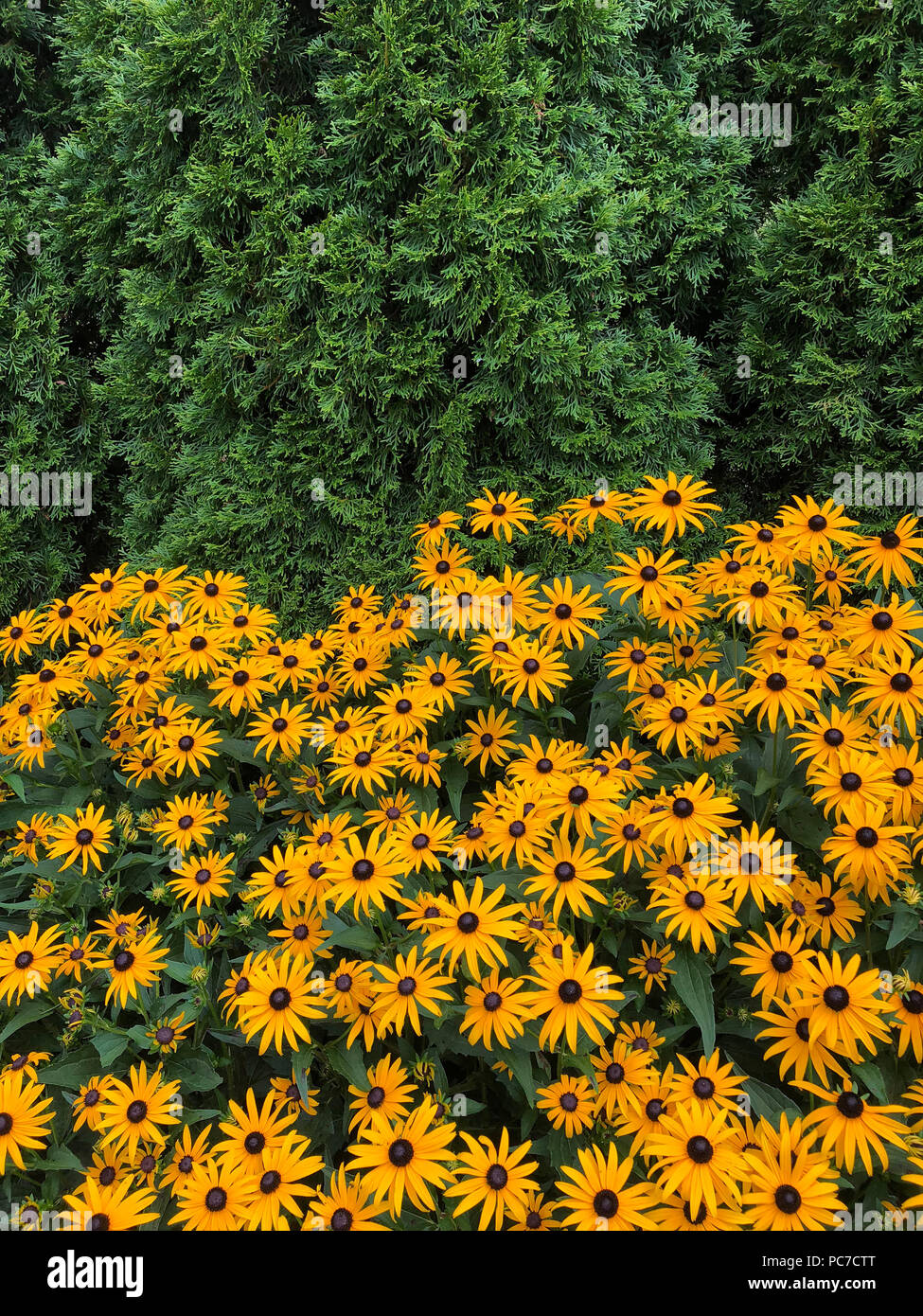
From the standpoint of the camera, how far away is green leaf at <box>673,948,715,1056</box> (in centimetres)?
178

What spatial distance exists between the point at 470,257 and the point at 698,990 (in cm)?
287

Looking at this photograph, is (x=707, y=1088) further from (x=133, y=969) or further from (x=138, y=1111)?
(x=133, y=969)

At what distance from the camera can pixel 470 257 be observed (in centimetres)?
347

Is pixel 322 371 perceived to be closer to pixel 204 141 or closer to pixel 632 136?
pixel 204 141

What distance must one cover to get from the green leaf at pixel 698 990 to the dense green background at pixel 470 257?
2.33 m

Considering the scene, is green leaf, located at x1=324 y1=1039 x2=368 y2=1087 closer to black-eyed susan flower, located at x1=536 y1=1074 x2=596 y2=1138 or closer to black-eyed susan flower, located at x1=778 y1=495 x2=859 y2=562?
black-eyed susan flower, located at x1=536 y1=1074 x2=596 y2=1138

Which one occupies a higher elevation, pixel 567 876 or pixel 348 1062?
pixel 567 876

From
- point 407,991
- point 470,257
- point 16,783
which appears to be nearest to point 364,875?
point 407,991

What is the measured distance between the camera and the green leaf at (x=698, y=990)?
1.78 m

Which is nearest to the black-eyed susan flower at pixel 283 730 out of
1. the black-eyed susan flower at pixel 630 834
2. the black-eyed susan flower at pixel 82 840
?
the black-eyed susan flower at pixel 82 840

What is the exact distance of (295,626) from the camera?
401cm


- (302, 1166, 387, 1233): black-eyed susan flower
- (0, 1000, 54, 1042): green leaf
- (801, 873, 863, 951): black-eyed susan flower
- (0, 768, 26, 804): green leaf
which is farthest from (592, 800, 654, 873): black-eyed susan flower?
(0, 768, 26, 804): green leaf

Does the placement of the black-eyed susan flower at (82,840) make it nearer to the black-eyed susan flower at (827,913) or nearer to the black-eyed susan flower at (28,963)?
the black-eyed susan flower at (28,963)
